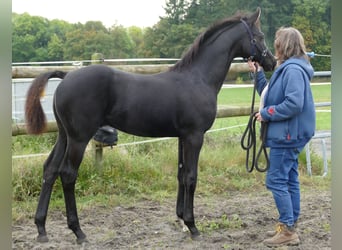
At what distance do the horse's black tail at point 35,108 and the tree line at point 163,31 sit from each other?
→ 2.63 feet

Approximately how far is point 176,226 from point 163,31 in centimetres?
367

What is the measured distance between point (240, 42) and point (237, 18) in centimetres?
19

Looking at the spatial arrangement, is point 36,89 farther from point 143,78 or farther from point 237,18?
point 237,18

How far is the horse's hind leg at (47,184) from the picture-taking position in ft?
9.71

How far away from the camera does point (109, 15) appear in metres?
6.93

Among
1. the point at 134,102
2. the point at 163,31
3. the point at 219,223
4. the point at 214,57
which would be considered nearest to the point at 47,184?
the point at 134,102

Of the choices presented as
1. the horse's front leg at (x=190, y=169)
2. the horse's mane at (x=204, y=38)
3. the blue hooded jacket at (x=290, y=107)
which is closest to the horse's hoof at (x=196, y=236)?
the horse's front leg at (x=190, y=169)

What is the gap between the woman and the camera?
279 cm

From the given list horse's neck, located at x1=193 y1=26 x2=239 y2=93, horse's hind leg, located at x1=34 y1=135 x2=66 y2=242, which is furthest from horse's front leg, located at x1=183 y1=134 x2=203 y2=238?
horse's hind leg, located at x1=34 y1=135 x2=66 y2=242

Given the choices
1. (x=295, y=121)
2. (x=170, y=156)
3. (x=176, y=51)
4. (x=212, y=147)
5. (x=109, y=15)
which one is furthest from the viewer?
(x=109, y=15)

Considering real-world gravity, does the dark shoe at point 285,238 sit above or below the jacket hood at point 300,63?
below

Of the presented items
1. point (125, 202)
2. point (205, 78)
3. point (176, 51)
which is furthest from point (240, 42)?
point (176, 51)

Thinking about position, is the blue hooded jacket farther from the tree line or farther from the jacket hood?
the tree line

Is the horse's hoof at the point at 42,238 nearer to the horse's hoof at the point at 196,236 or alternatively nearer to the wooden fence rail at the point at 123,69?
the horse's hoof at the point at 196,236
